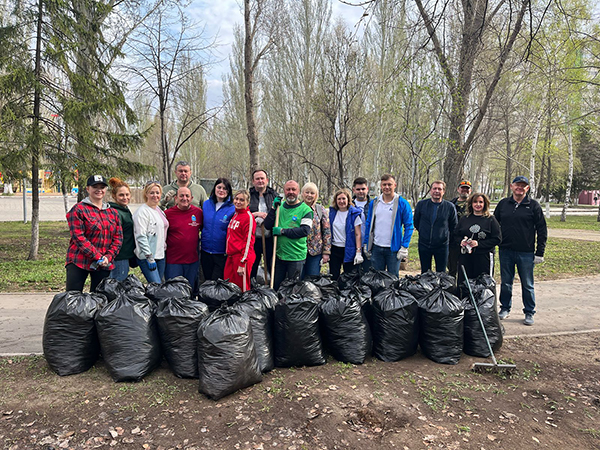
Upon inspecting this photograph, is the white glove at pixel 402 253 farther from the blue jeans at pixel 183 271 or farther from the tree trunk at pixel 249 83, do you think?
the tree trunk at pixel 249 83

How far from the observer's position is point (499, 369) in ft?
11.3

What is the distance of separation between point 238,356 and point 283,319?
0.62 m

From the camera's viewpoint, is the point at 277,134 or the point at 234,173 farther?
the point at 234,173

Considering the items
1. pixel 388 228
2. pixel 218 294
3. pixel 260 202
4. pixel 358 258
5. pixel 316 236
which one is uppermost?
pixel 260 202

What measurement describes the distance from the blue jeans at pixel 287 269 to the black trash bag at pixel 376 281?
0.75m

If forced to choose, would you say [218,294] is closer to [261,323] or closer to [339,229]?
[261,323]

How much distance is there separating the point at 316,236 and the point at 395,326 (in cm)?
163

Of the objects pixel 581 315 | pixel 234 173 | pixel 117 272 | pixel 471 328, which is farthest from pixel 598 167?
pixel 117 272

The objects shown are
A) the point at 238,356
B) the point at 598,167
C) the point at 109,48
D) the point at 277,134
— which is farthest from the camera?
the point at 598,167

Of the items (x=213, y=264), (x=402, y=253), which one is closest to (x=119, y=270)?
(x=213, y=264)

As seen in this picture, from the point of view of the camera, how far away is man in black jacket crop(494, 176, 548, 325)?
4770 millimetres

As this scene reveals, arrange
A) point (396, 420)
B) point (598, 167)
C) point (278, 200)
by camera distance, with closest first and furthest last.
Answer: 1. point (396, 420)
2. point (278, 200)
3. point (598, 167)

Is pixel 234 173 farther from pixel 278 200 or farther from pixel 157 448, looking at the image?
pixel 157 448

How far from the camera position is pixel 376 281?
429 centimetres
